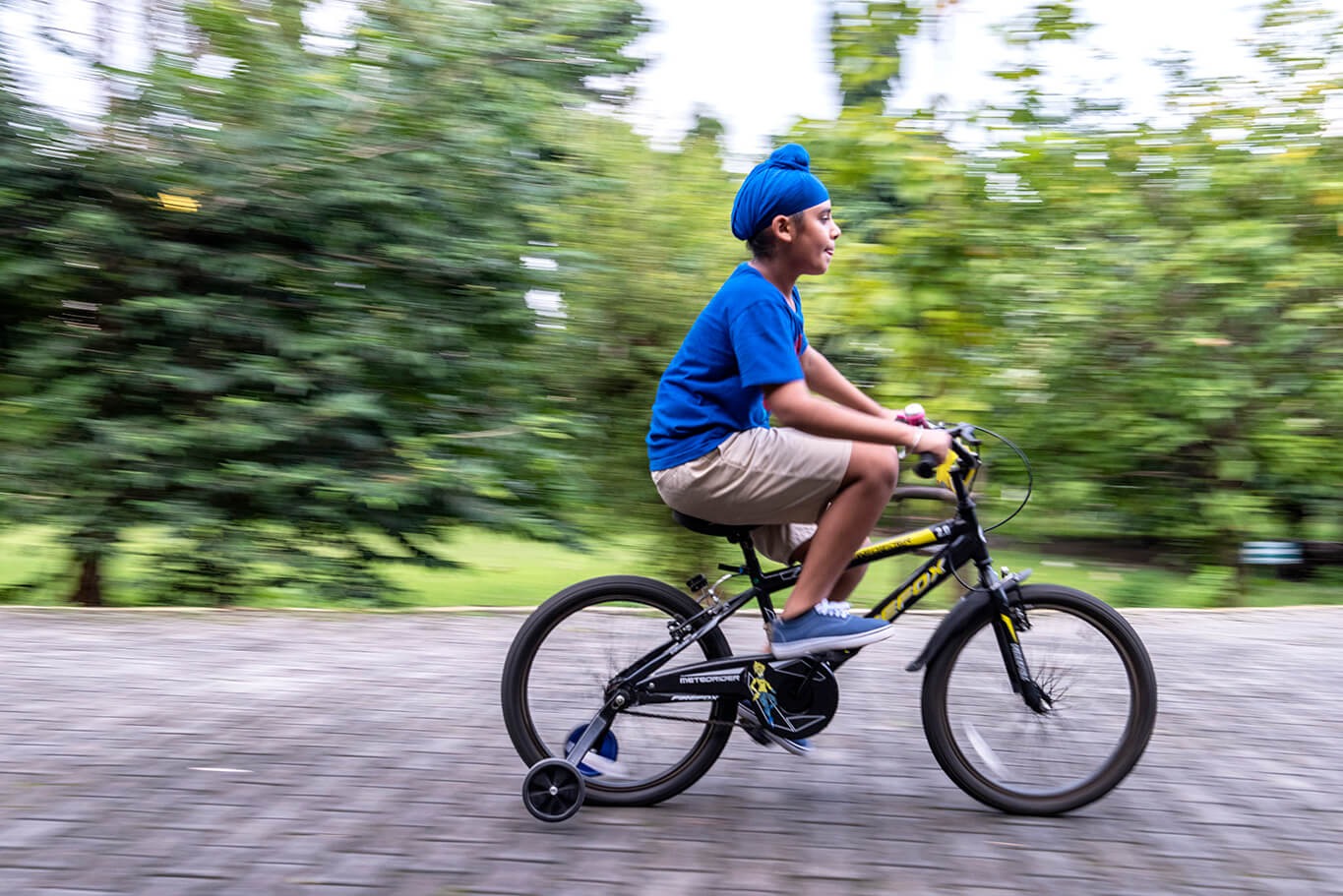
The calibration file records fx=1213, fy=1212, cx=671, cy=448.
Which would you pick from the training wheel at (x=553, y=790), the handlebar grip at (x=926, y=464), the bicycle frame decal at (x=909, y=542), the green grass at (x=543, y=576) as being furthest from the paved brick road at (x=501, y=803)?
the green grass at (x=543, y=576)

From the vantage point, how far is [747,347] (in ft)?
11.4

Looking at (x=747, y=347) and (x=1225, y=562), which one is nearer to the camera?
(x=747, y=347)

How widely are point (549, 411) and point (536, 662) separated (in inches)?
181

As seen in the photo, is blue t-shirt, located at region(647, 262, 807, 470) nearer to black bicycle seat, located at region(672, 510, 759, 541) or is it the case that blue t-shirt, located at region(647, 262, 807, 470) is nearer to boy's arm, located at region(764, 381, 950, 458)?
boy's arm, located at region(764, 381, 950, 458)

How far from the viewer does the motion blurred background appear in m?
7.75

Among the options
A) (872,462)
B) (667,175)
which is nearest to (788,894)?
(872,462)

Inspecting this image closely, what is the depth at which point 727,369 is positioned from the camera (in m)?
3.64

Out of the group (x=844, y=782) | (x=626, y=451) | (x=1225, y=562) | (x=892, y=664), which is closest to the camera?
(x=844, y=782)

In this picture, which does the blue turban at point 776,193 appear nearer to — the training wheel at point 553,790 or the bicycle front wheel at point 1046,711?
the bicycle front wheel at point 1046,711

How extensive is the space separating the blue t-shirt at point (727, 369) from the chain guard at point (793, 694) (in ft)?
2.33

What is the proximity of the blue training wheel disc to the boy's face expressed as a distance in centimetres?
159

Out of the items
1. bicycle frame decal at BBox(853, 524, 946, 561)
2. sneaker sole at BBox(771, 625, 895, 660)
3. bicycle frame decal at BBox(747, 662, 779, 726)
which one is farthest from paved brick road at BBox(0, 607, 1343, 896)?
bicycle frame decal at BBox(853, 524, 946, 561)

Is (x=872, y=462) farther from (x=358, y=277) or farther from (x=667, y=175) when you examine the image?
(x=358, y=277)

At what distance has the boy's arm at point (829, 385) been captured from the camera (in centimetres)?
395
